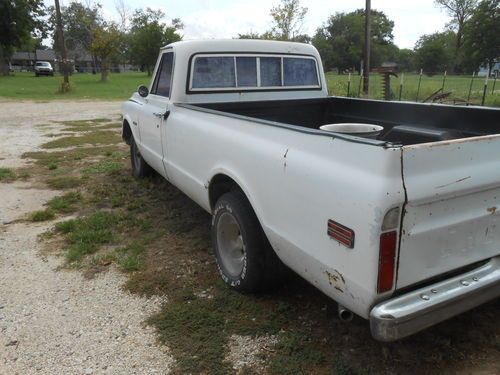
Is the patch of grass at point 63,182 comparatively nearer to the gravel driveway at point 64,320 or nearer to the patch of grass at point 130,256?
the gravel driveway at point 64,320

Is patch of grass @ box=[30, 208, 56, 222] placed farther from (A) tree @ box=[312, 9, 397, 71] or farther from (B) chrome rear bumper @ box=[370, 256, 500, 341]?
(A) tree @ box=[312, 9, 397, 71]

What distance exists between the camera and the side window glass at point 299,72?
489 centimetres

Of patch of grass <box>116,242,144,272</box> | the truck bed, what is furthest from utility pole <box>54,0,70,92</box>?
patch of grass <box>116,242,144,272</box>

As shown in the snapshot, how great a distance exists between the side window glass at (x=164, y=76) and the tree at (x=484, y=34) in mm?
72835

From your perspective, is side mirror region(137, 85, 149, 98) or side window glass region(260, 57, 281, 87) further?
side mirror region(137, 85, 149, 98)

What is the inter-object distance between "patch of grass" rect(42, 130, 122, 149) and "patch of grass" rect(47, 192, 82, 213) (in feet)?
12.6

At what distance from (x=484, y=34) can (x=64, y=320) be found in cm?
7951

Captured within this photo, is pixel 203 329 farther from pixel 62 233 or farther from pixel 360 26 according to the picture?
pixel 360 26

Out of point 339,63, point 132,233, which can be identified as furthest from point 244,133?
point 339,63

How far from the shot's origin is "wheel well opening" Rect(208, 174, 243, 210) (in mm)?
3183

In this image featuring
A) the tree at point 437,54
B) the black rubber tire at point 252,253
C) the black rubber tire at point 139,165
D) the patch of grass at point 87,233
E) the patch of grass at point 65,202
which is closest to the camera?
the black rubber tire at point 252,253

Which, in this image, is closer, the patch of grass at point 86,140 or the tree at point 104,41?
the patch of grass at point 86,140

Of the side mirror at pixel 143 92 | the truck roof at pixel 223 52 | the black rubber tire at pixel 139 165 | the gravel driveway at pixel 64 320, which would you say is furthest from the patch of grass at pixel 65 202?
the truck roof at pixel 223 52

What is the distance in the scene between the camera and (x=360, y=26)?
91.8 meters
